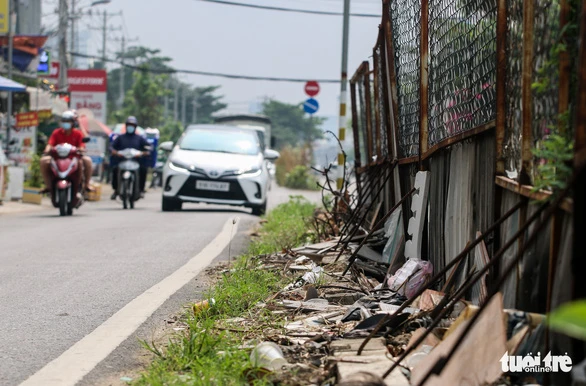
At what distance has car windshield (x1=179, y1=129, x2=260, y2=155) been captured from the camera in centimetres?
1916

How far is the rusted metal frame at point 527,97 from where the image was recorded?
402 centimetres

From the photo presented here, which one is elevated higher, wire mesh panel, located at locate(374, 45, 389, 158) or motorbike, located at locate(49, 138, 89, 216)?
wire mesh panel, located at locate(374, 45, 389, 158)

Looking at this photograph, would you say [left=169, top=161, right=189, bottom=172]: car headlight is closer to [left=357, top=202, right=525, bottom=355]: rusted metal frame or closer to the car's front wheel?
the car's front wheel

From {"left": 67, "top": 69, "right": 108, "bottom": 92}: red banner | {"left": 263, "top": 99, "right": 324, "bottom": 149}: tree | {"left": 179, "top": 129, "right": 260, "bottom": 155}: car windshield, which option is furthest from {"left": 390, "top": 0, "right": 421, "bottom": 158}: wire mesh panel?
{"left": 263, "top": 99, "right": 324, "bottom": 149}: tree

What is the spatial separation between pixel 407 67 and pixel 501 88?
3.11 m

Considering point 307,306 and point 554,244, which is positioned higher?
point 554,244

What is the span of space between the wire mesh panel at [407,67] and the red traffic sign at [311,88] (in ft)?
70.8

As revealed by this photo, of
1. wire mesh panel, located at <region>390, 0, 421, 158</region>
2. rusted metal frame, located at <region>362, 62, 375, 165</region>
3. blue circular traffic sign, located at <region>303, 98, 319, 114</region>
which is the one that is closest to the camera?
wire mesh panel, located at <region>390, 0, 421, 158</region>

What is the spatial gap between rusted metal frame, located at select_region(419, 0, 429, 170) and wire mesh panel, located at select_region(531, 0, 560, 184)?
8.30ft

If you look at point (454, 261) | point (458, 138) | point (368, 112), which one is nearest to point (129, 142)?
point (368, 112)

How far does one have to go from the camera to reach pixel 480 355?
135 inches

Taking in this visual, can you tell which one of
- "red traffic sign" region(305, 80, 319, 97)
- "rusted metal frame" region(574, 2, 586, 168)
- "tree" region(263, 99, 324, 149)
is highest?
"red traffic sign" region(305, 80, 319, 97)

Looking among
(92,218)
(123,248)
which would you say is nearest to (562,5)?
(123,248)

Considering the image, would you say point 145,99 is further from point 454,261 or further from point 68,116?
point 454,261
